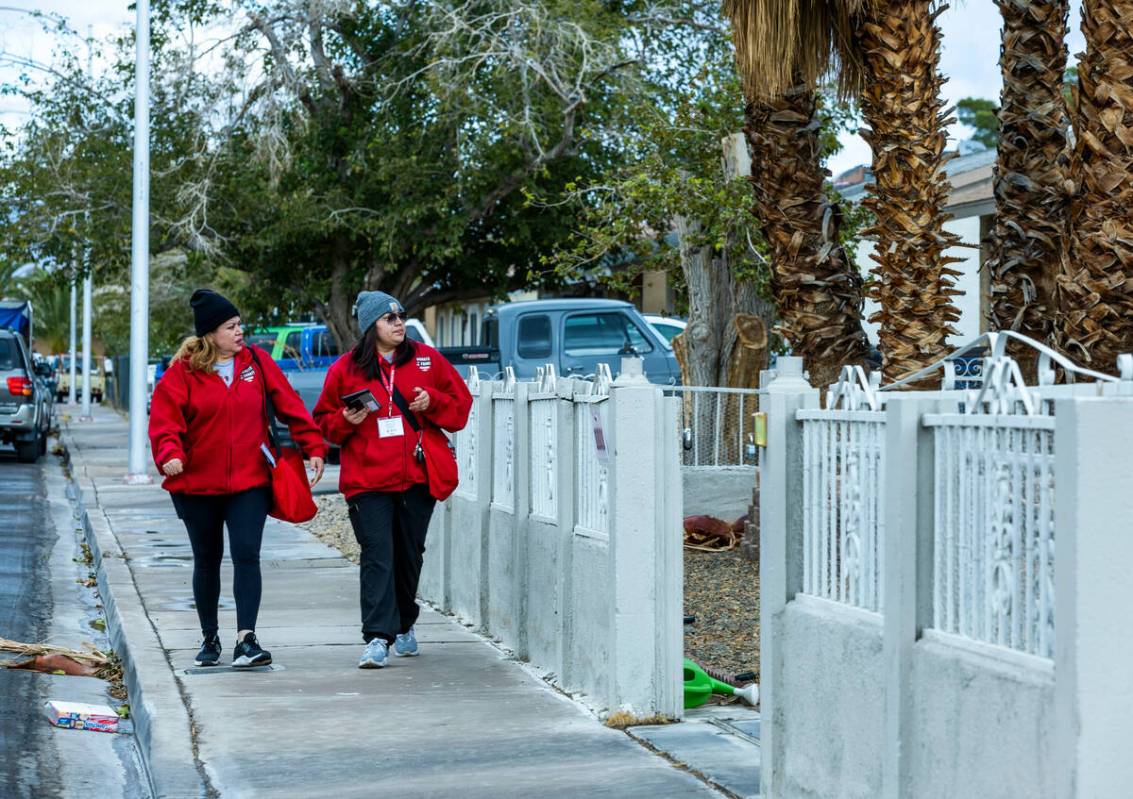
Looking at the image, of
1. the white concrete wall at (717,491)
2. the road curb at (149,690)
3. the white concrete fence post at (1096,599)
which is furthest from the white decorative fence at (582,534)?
the white concrete wall at (717,491)

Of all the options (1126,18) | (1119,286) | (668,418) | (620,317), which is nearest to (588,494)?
(668,418)

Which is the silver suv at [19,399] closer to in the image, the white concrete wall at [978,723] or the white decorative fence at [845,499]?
the white decorative fence at [845,499]

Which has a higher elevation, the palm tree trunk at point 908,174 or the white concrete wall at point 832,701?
the palm tree trunk at point 908,174

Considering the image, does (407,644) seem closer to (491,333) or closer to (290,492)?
(290,492)

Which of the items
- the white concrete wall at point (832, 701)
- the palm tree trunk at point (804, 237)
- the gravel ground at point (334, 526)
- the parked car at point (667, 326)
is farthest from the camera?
the parked car at point (667, 326)

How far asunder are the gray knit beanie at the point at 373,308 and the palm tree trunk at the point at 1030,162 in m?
3.96

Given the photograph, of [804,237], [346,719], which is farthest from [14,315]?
[346,719]

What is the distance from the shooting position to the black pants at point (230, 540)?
8086mm

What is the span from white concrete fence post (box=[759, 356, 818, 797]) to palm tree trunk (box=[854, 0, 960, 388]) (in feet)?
16.4

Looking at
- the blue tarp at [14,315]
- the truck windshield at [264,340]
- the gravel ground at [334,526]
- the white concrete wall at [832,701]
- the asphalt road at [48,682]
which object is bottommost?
the asphalt road at [48,682]

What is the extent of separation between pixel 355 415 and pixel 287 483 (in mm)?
483

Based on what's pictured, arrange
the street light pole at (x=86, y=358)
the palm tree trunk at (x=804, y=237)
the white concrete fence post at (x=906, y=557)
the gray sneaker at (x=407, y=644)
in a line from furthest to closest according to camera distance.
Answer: the street light pole at (x=86, y=358) → the palm tree trunk at (x=804, y=237) → the gray sneaker at (x=407, y=644) → the white concrete fence post at (x=906, y=557)

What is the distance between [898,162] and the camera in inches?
411

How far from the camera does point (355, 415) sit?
26.5 feet
